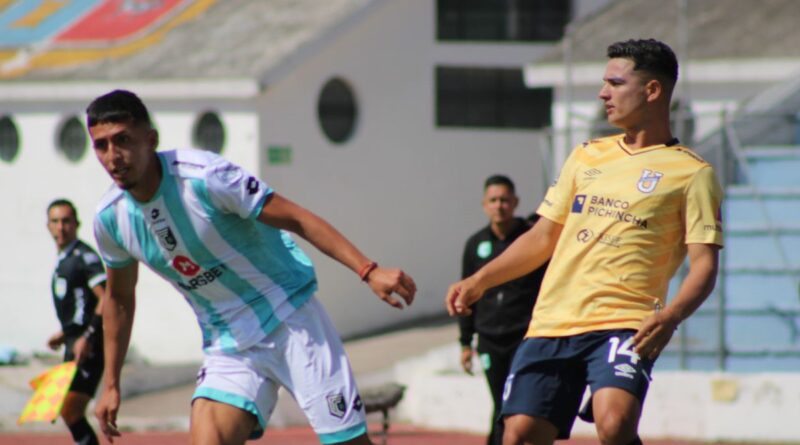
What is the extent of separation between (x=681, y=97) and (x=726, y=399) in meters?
4.88

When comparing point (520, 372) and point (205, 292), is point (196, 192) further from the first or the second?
point (520, 372)

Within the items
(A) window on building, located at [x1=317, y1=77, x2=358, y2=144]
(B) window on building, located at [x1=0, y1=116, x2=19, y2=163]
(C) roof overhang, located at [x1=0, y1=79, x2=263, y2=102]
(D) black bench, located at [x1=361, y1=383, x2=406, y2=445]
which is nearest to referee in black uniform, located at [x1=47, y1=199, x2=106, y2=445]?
(D) black bench, located at [x1=361, y1=383, x2=406, y2=445]

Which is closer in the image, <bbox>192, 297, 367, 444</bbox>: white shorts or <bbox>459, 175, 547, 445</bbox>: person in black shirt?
<bbox>192, 297, 367, 444</bbox>: white shorts

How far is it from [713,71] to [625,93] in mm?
11928

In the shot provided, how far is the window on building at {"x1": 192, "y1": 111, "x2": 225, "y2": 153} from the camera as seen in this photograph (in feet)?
64.6

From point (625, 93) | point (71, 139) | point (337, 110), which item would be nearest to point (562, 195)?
point (625, 93)

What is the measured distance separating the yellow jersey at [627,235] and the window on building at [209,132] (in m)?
13.4

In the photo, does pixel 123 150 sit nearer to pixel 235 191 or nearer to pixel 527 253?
pixel 235 191

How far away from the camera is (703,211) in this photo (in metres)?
6.37

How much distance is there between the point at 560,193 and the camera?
264 inches

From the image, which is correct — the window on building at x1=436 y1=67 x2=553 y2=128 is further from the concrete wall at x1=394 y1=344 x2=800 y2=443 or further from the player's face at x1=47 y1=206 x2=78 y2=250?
the player's face at x1=47 y1=206 x2=78 y2=250

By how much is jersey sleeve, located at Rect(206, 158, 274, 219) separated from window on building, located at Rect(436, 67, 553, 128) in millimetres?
14820

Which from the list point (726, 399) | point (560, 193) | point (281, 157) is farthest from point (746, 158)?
point (560, 193)

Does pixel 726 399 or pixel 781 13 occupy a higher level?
pixel 781 13
